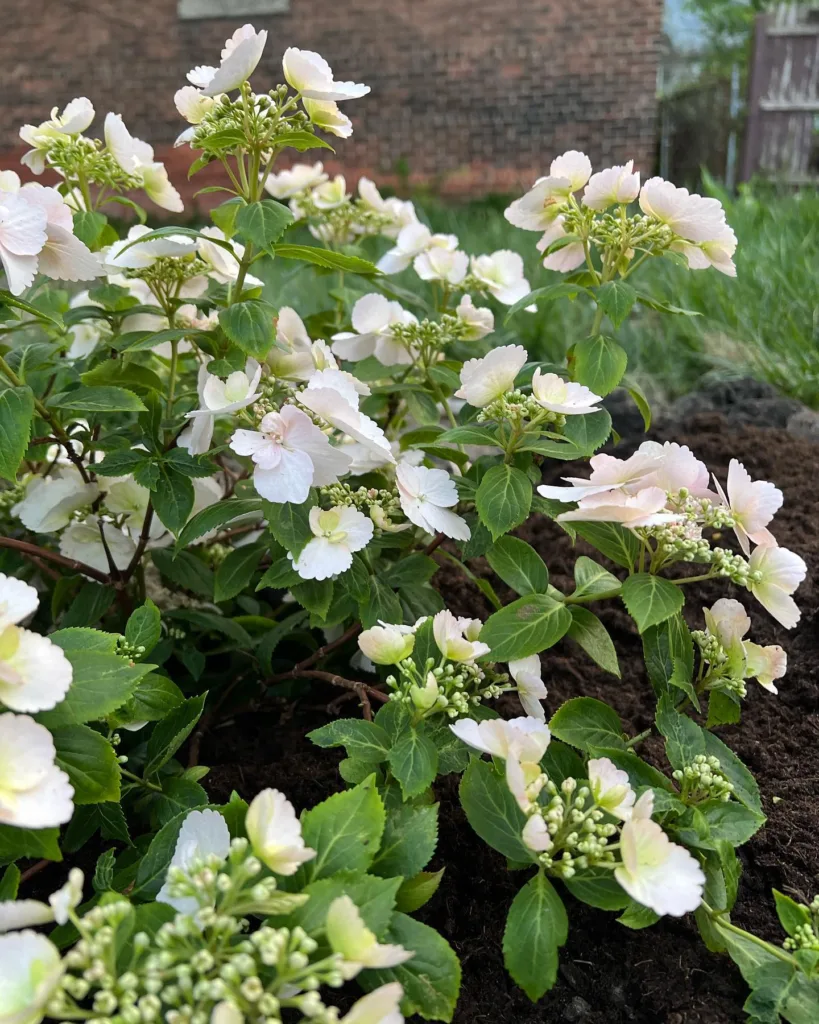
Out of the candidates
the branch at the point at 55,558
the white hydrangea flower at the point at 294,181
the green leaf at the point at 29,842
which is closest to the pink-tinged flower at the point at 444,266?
the white hydrangea flower at the point at 294,181

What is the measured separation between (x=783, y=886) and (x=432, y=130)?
8.35 m

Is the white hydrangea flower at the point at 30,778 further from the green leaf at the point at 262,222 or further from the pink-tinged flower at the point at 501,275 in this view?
the pink-tinged flower at the point at 501,275

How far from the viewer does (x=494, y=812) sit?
792 millimetres

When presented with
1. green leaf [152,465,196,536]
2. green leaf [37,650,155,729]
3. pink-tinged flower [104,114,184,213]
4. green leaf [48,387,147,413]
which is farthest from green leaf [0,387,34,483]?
pink-tinged flower [104,114,184,213]

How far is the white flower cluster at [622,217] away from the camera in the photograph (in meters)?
0.99

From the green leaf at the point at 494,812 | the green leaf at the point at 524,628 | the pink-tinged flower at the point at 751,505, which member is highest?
the pink-tinged flower at the point at 751,505

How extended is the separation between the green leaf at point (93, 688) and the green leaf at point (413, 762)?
24 centimetres

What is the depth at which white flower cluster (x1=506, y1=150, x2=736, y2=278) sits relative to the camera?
989mm

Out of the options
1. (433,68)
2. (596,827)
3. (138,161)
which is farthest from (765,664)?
(433,68)

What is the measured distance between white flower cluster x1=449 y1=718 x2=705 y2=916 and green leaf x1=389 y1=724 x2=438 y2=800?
0.05 m

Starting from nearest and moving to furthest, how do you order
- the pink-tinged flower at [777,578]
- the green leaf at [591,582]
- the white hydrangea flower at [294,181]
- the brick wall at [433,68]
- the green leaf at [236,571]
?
the pink-tinged flower at [777,578] → the green leaf at [591,582] → the green leaf at [236,571] → the white hydrangea flower at [294,181] → the brick wall at [433,68]

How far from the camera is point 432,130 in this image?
8273 millimetres

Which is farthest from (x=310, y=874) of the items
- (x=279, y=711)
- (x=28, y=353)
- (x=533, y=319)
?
(x=533, y=319)

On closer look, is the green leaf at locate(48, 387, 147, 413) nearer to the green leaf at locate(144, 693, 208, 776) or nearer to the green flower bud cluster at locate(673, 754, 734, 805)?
the green leaf at locate(144, 693, 208, 776)
